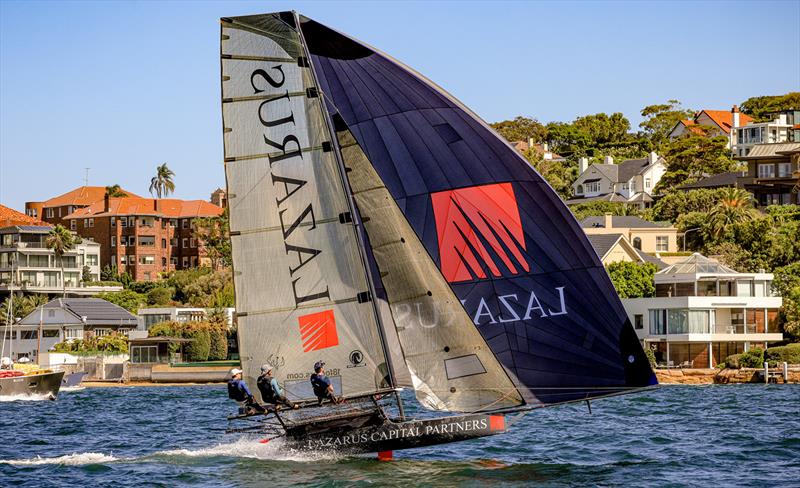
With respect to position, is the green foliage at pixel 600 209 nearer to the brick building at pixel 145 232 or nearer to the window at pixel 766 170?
the window at pixel 766 170

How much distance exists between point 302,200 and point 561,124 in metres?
142

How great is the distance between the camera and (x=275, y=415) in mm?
22203

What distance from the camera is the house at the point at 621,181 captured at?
397ft

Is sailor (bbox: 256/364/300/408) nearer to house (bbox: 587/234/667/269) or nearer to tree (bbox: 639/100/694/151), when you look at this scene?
house (bbox: 587/234/667/269)

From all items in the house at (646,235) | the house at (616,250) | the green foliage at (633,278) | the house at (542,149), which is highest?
the house at (542,149)

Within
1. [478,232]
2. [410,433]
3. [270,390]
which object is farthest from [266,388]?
[478,232]

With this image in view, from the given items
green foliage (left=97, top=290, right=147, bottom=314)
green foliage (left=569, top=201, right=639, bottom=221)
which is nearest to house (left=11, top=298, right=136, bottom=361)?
green foliage (left=97, top=290, right=147, bottom=314)

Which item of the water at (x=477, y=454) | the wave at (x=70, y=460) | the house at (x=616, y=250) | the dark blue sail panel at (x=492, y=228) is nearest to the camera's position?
the dark blue sail panel at (x=492, y=228)

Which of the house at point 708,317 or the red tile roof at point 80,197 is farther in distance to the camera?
the red tile roof at point 80,197

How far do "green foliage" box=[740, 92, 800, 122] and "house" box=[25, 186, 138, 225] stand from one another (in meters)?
78.4

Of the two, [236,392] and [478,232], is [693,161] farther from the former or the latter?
[236,392]

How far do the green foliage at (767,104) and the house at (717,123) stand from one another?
9.62 feet

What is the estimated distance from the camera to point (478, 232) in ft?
72.5

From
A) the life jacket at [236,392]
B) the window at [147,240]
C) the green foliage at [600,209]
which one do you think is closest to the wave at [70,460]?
the life jacket at [236,392]
